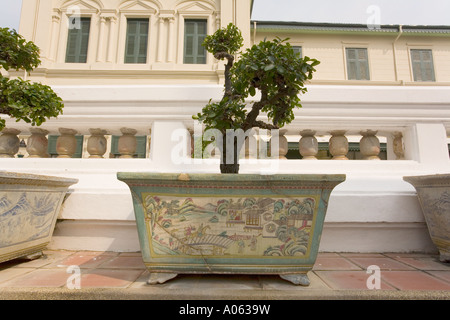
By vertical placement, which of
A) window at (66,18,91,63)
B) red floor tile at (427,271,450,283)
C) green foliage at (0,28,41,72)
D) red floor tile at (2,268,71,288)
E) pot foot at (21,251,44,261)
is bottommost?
red floor tile at (2,268,71,288)

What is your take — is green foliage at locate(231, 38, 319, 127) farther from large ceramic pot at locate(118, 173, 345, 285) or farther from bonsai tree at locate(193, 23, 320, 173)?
large ceramic pot at locate(118, 173, 345, 285)

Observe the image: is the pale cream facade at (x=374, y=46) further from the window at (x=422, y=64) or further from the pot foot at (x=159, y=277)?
the pot foot at (x=159, y=277)

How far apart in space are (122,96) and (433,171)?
2.37 meters

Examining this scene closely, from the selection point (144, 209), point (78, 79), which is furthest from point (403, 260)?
point (78, 79)

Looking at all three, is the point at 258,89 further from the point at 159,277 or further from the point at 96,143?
the point at 96,143

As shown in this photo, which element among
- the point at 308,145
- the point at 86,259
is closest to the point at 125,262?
the point at 86,259

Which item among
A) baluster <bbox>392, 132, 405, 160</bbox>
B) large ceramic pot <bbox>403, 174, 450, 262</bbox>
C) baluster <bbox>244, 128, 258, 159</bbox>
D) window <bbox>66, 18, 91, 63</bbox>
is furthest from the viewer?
window <bbox>66, 18, 91, 63</bbox>

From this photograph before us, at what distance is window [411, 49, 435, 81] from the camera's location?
10.3 meters

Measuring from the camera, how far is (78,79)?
8.49 metres

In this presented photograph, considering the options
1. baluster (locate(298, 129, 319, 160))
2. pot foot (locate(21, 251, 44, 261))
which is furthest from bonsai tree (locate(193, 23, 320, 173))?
pot foot (locate(21, 251, 44, 261))

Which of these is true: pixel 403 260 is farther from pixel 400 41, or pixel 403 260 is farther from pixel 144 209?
pixel 400 41

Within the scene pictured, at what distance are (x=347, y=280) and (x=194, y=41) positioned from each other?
9.20 m

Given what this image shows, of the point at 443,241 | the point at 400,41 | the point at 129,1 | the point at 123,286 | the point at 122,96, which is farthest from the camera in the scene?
the point at 400,41

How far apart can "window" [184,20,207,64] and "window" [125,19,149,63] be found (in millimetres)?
1390
